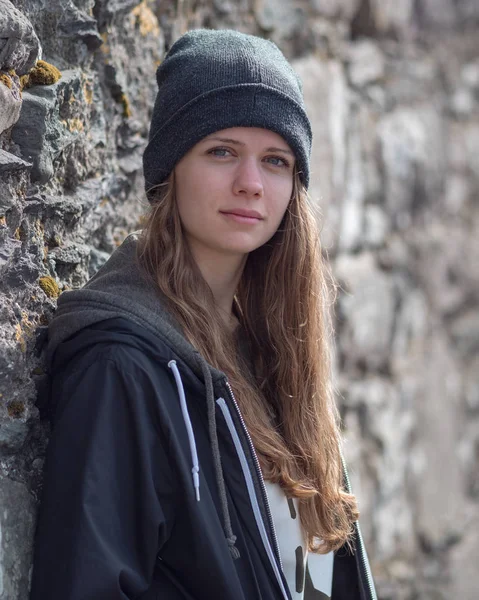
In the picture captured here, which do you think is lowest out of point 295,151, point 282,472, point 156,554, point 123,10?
point 156,554

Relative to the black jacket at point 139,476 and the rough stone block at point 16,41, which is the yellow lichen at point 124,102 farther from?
the black jacket at point 139,476

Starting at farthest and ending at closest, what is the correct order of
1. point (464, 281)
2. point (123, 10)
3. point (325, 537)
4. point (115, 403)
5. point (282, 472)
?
point (464, 281)
point (123, 10)
point (325, 537)
point (282, 472)
point (115, 403)

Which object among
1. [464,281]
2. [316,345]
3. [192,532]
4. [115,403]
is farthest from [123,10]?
[464,281]

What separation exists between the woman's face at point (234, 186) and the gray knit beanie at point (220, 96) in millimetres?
25

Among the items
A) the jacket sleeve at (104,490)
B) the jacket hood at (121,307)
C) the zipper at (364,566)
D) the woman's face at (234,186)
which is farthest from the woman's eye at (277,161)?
the zipper at (364,566)

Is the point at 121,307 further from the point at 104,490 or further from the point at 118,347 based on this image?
the point at 104,490

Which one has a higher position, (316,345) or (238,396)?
(316,345)

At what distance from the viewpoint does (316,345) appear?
6.54 ft

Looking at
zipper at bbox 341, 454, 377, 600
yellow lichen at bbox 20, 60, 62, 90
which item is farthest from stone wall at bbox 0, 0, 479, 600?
zipper at bbox 341, 454, 377, 600

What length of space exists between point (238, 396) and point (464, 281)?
4.84 m

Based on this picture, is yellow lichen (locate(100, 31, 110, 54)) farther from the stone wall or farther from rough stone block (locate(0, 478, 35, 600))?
rough stone block (locate(0, 478, 35, 600))

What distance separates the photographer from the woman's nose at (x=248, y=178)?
5.80 feet

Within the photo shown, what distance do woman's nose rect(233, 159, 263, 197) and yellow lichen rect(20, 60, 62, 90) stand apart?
0.48 m

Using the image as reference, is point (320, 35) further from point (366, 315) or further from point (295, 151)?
point (295, 151)
